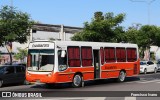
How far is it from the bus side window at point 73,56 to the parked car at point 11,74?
4.26 meters

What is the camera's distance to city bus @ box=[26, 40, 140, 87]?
→ 2127 cm

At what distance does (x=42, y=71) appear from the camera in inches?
839

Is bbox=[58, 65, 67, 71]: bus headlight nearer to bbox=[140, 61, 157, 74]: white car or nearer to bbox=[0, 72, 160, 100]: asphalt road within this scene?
bbox=[0, 72, 160, 100]: asphalt road

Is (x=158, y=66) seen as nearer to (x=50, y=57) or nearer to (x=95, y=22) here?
(x=95, y=22)

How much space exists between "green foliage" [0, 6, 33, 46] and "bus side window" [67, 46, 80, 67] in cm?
1061

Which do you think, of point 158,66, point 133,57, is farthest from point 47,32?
point 133,57

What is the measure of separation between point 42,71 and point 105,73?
17.3 feet

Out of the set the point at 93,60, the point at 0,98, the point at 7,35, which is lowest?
the point at 0,98

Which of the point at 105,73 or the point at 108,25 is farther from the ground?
the point at 108,25

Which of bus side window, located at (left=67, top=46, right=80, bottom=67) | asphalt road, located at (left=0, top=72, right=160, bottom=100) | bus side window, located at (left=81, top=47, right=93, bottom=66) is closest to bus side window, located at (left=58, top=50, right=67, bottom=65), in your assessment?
bus side window, located at (left=67, top=46, right=80, bottom=67)

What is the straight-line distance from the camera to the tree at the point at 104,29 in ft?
136

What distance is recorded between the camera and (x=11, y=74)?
2411cm

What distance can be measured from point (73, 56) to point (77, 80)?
4.76ft

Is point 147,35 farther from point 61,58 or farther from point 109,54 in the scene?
point 61,58
